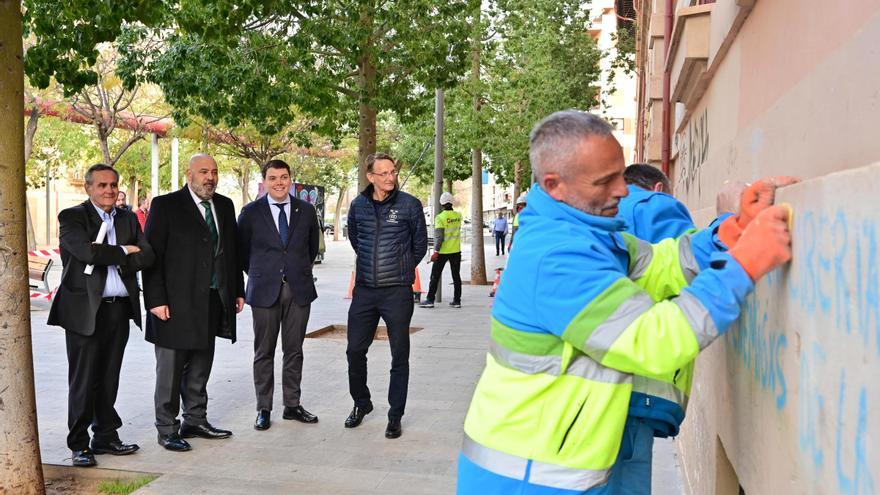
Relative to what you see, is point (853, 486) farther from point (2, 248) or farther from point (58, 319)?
point (58, 319)

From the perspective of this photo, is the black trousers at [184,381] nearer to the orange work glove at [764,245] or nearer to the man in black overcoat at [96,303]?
the man in black overcoat at [96,303]

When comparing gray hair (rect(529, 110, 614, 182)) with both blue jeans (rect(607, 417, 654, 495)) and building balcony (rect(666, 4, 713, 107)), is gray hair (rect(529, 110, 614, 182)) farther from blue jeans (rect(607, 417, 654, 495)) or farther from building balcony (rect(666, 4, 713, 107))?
building balcony (rect(666, 4, 713, 107))

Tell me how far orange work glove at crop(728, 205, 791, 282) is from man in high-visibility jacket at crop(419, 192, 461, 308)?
40.8 feet

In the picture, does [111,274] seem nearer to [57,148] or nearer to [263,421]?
[263,421]

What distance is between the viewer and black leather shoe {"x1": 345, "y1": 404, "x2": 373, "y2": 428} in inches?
254

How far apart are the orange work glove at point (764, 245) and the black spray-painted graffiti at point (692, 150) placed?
12.7 feet

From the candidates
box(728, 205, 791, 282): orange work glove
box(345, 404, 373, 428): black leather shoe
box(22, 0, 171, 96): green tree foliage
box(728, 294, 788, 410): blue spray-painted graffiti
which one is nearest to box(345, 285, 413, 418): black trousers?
box(345, 404, 373, 428): black leather shoe

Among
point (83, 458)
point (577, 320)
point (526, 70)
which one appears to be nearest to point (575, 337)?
point (577, 320)

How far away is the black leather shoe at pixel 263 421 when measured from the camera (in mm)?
6341

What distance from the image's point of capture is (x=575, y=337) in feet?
6.64

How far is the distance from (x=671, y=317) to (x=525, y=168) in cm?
3122

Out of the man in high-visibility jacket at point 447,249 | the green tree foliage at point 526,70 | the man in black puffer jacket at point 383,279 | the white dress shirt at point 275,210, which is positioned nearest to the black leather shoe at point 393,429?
the man in black puffer jacket at point 383,279

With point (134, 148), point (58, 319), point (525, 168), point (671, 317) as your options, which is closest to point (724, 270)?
point (671, 317)

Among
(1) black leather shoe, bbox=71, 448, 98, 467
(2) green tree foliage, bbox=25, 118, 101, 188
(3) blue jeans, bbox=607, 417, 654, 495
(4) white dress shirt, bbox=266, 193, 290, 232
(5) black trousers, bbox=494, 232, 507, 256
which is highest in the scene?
(2) green tree foliage, bbox=25, 118, 101, 188
